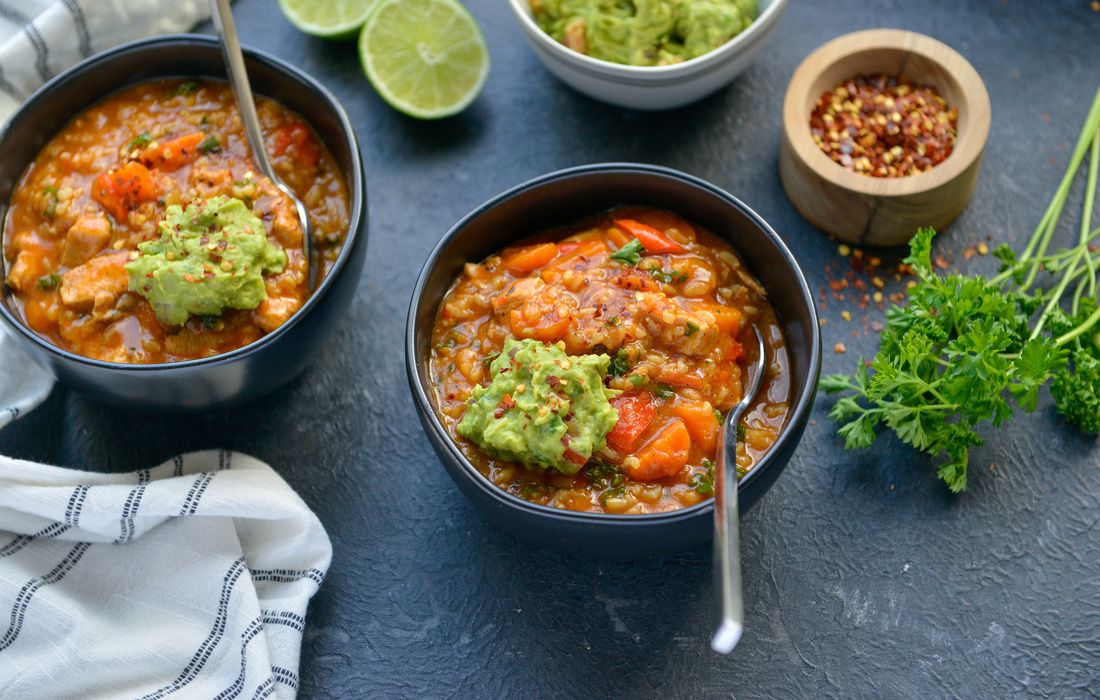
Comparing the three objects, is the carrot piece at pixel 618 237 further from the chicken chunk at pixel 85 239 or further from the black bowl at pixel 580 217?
the chicken chunk at pixel 85 239

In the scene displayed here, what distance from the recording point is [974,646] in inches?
133

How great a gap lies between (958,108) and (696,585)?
1863mm

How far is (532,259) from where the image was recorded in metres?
3.43

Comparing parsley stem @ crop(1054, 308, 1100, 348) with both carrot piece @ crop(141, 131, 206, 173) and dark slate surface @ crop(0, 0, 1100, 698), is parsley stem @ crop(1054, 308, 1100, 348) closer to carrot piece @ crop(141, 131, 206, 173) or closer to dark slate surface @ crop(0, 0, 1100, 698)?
dark slate surface @ crop(0, 0, 1100, 698)

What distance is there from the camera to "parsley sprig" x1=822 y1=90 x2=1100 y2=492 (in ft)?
11.0

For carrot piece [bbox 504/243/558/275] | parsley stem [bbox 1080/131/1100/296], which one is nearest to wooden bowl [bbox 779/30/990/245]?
→ parsley stem [bbox 1080/131/1100/296]

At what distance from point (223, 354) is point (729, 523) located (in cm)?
151

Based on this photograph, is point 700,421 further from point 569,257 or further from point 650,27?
point 650,27

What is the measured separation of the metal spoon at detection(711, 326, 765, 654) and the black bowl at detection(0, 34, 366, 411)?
1.24 m

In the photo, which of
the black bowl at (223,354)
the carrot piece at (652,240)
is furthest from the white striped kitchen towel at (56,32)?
the carrot piece at (652,240)

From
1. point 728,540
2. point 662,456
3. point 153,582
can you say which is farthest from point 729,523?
point 153,582

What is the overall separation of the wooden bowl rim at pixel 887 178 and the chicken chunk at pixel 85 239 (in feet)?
7.26

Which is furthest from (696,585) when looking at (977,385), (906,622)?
(977,385)

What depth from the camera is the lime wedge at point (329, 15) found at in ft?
14.2
